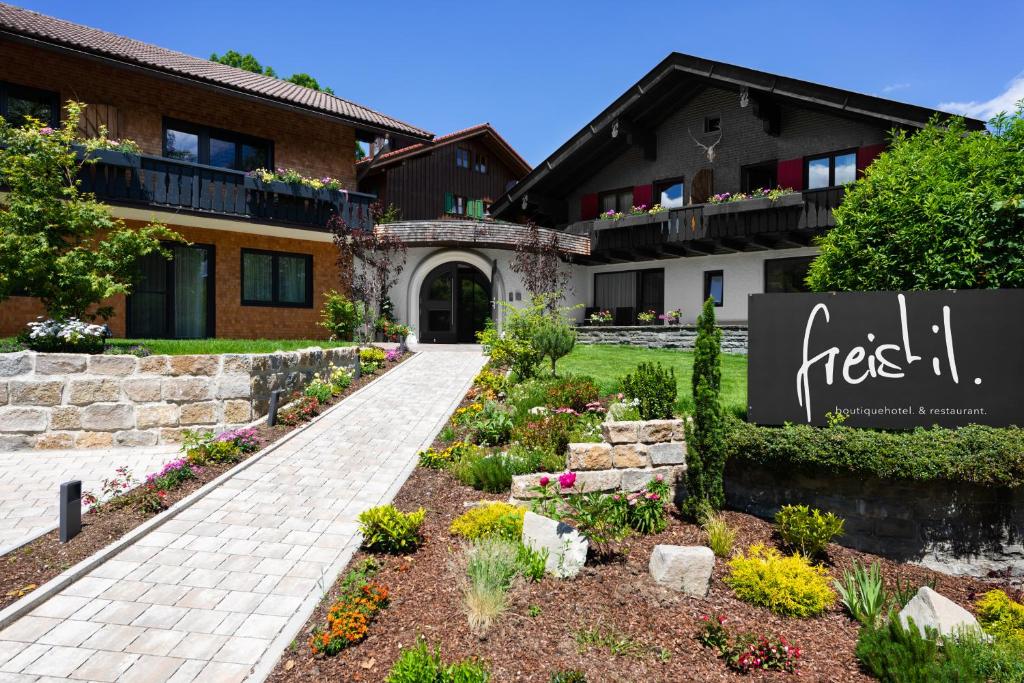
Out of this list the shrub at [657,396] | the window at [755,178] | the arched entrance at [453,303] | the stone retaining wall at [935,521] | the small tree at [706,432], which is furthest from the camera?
the arched entrance at [453,303]

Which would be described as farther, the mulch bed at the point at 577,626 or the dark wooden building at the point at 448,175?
the dark wooden building at the point at 448,175

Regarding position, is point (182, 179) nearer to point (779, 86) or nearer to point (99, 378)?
point (99, 378)

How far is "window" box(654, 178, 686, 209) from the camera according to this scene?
832 inches

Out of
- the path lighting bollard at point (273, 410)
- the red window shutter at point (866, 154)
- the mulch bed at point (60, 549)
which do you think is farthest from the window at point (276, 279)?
the red window shutter at point (866, 154)

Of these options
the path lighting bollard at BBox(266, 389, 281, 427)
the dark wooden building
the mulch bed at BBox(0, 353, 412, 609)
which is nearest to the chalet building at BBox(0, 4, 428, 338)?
the dark wooden building

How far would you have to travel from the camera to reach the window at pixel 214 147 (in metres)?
16.6

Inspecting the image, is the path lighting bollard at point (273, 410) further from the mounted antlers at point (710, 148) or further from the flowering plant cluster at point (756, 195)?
the mounted antlers at point (710, 148)

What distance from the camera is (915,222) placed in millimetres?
7418

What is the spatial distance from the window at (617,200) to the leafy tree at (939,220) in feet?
47.5

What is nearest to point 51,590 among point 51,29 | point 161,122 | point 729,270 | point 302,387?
point 302,387

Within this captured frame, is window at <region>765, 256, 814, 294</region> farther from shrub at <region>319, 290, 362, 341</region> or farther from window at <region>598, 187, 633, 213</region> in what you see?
shrub at <region>319, 290, 362, 341</region>

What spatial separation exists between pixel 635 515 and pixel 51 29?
19231mm

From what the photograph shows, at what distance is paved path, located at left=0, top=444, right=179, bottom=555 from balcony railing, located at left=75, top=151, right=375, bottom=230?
767cm

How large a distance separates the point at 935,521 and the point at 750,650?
12.6 feet
